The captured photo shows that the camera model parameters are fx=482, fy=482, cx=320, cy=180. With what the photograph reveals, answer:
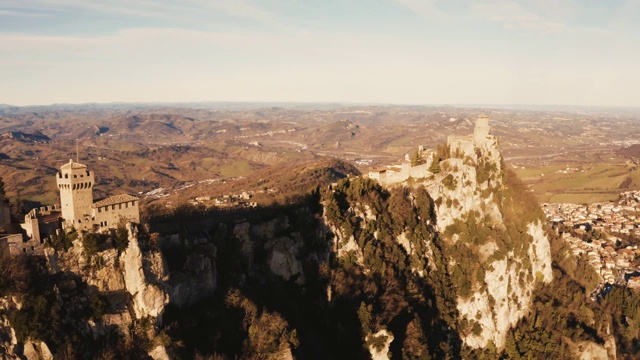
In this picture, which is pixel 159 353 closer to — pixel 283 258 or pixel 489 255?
pixel 283 258

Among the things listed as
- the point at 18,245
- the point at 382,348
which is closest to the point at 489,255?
the point at 382,348

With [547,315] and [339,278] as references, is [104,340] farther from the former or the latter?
[547,315]

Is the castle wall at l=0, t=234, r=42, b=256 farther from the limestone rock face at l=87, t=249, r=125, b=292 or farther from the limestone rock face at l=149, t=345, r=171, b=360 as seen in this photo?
the limestone rock face at l=149, t=345, r=171, b=360

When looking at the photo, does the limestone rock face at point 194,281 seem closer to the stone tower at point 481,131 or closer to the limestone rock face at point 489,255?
the limestone rock face at point 489,255

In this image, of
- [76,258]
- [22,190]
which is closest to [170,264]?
[76,258]

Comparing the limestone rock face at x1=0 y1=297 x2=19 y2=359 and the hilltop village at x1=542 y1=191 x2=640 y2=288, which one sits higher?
the limestone rock face at x1=0 y1=297 x2=19 y2=359

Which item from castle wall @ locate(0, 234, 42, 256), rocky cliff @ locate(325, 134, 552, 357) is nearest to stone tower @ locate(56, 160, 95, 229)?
castle wall @ locate(0, 234, 42, 256)
